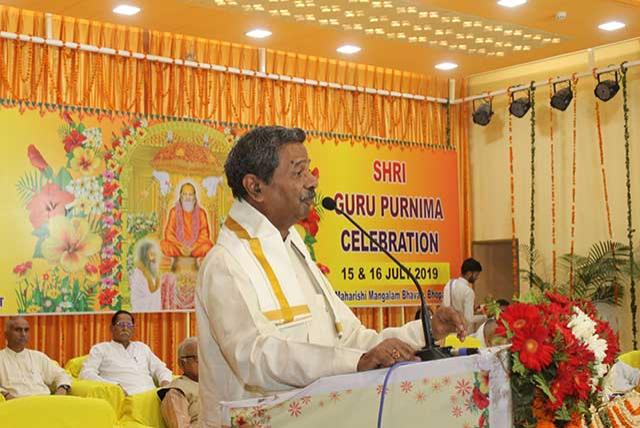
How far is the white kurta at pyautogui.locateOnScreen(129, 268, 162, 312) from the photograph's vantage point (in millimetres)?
10094

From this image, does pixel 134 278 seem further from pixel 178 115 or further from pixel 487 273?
pixel 487 273

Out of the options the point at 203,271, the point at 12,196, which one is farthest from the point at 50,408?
the point at 12,196

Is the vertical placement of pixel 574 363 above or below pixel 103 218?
below

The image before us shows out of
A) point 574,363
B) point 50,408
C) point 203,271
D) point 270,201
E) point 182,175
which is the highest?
point 182,175

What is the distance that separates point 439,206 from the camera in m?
12.7

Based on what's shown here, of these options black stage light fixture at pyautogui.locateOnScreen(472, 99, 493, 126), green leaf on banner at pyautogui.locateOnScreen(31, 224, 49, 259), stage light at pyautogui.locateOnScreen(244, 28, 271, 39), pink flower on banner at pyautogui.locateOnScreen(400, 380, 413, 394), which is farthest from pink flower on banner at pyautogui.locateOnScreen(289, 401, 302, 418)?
black stage light fixture at pyautogui.locateOnScreen(472, 99, 493, 126)

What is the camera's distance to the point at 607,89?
37.4 feet

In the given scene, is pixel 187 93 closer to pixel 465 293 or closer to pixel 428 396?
pixel 465 293

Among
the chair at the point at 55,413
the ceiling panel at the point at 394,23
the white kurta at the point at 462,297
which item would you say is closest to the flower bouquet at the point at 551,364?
the chair at the point at 55,413

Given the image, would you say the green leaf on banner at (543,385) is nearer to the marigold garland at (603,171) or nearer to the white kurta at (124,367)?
the white kurta at (124,367)

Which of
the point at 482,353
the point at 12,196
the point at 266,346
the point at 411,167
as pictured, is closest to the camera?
the point at 482,353

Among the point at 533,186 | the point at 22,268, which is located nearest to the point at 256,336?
the point at 22,268

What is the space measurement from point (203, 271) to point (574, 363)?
103 cm

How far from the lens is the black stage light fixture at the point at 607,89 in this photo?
11.4 m
